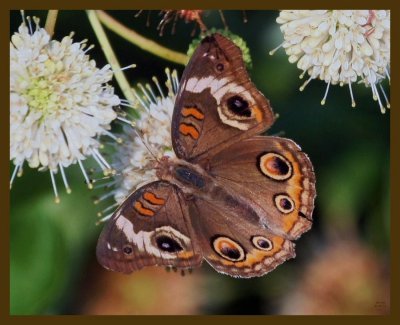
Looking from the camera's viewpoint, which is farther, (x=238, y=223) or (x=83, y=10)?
(x=83, y=10)

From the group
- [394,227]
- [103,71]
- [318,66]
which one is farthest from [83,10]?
[394,227]

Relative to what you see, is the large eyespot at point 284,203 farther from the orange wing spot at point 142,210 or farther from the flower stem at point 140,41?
the flower stem at point 140,41

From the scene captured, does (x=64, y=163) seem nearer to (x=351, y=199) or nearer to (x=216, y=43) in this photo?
(x=216, y=43)

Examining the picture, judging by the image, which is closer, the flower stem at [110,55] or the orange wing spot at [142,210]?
the orange wing spot at [142,210]

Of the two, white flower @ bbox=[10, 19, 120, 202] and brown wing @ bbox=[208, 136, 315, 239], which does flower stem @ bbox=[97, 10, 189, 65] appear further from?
brown wing @ bbox=[208, 136, 315, 239]

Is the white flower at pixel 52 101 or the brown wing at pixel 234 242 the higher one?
the white flower at pixel 52 101

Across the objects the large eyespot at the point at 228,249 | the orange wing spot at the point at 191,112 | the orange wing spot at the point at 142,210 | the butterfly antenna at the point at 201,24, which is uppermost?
the butterfly antenna at the point at 201,24

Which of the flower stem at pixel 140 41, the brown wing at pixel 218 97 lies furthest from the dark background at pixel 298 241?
the brown wing at pixel 218 97

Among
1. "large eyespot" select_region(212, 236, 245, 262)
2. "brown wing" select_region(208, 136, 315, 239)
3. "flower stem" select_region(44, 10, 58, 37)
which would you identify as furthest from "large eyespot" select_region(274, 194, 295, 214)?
"flower stem" select_region(44, 10, 58, 37)
